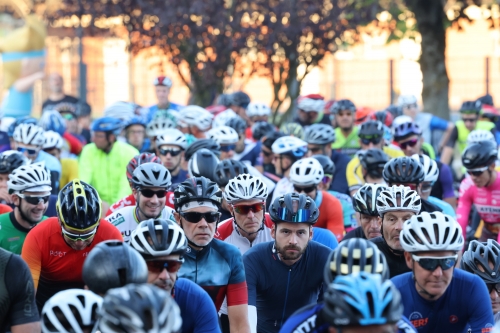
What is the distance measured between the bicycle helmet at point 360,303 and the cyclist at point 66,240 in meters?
2.84

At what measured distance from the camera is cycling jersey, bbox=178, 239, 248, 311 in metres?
6.58

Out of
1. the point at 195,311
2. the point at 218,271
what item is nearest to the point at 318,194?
the point at 218,271

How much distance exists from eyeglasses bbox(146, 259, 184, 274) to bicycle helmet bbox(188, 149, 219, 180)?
4.11 m

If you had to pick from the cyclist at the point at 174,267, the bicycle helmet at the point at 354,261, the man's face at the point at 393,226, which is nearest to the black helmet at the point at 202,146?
the man's face at the point at 393,226

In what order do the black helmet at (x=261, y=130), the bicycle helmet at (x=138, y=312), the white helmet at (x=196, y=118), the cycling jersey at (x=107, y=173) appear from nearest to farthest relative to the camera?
the bicycle helmet at (x=138, y=312) < the cycling jersey at (x=107, y=173) < the white helmet at (x=196, y=118) < the black helmet at (x=261, y=130)

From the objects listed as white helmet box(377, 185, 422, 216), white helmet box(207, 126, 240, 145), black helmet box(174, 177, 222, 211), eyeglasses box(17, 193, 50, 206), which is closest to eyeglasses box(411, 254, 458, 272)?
white helmet box(377, 185, 422, 216)

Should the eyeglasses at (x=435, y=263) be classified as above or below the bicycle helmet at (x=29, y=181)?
below

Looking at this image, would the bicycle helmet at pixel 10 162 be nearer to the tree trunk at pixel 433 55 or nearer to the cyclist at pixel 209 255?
the cyclist at pixel 209 255

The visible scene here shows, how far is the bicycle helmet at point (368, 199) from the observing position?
8.02 meters

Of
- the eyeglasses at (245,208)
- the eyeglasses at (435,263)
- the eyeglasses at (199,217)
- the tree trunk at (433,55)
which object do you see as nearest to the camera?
the eyeglasses at (435,263)

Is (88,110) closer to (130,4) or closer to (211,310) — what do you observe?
(130,4)

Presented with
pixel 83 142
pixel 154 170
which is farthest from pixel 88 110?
pixel 154 170

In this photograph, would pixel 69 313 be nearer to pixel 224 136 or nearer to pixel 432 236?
pixel 432 236

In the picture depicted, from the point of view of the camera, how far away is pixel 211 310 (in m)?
5.56
